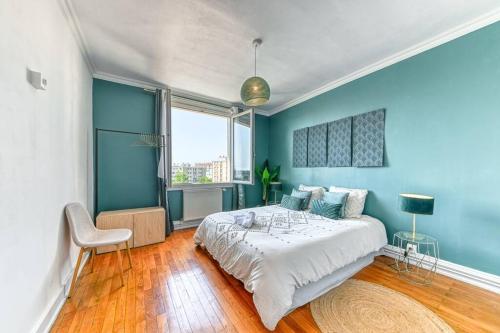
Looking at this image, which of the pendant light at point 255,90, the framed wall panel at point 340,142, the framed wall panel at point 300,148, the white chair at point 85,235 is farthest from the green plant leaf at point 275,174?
the white chair at point 85,235

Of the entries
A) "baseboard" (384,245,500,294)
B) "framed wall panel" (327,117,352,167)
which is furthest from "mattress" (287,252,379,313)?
"framed wall panel" (327,117,352,167)

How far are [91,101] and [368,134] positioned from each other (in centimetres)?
452

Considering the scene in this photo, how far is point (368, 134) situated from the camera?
3023mm

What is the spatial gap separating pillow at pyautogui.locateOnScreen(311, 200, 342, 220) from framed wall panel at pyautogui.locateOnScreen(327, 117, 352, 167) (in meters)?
0.87

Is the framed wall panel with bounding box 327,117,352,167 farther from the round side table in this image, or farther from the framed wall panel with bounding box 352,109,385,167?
the round side table

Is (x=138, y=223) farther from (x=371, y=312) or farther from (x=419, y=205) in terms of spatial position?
(x=419, y=205)

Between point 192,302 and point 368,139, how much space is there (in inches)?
128

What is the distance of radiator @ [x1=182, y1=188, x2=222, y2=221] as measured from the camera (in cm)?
393

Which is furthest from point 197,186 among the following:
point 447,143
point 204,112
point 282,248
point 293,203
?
point 447,143

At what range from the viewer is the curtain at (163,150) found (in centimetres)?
347

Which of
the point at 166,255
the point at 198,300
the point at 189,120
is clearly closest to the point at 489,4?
the point at 198,300

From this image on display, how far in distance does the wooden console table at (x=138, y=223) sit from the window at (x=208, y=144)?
842mm

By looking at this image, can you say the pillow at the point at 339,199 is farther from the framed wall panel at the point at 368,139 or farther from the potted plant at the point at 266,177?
the potted plant at the point at 266,177

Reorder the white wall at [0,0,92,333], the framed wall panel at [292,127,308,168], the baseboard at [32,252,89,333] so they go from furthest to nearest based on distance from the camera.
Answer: the framed wall panel at [292,127,308,168]
the baseboard at [32,252,89,333]
the white wall at [0,0,92,333]
